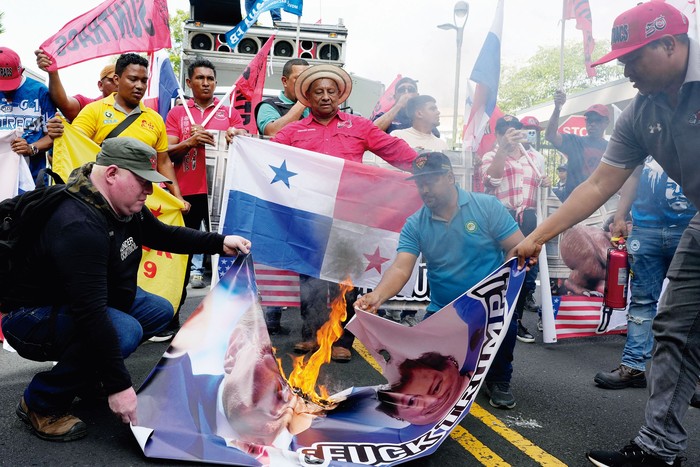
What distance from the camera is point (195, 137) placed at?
535cm

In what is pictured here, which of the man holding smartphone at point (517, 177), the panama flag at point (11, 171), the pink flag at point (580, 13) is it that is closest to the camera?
the panama flag at point (11, 171)

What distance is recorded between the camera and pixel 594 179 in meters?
3.24

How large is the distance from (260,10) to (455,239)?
4802mm

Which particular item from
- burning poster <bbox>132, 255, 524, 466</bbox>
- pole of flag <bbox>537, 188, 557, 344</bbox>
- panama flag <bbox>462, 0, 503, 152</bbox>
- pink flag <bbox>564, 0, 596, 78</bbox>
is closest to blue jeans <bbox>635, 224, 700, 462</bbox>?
burning poster <bbox>132, 255, 524, 466</bbox>

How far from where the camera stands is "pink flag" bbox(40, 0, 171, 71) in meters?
4.67

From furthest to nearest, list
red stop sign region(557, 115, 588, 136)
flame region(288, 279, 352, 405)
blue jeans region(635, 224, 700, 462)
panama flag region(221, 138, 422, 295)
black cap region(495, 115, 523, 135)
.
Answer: red stop sign region(557, 115, 588, 136), black cap region(495, 115, 523, 135), panama flag region(221, 138, 422, 295), flame region(288, 279, 352, 405), blue jeans region(635, 224, 700, 462)

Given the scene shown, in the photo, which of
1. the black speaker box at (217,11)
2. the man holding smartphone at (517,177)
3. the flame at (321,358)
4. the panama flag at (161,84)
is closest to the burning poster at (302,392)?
the flame at (321,358)

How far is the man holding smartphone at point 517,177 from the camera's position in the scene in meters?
5.95

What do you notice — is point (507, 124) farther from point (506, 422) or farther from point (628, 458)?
point (628, 458)

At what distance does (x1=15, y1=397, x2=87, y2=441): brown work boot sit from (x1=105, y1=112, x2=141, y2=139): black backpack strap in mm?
2381

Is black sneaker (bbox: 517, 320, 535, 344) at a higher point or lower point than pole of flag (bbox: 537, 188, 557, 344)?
lower

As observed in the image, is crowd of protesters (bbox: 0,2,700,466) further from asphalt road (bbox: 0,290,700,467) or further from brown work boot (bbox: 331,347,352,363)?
asphalt road (bbox: 0,290,700,467)

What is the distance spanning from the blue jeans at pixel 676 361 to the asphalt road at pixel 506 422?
1.34 ft

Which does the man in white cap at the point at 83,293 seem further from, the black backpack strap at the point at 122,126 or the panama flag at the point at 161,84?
the panama flag at the point at 161,84
